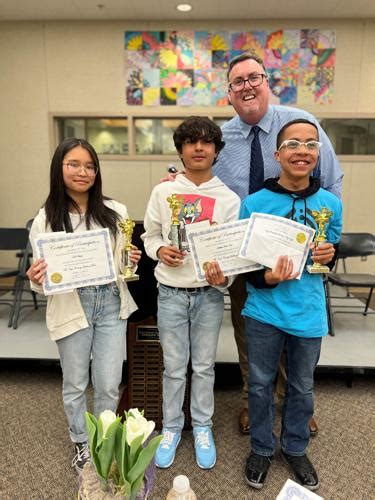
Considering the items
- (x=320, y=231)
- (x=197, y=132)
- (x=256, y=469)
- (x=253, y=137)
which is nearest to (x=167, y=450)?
(x=256, y=469)

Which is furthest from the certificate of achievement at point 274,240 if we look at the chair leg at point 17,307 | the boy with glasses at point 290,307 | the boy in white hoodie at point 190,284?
the chair leg at point 17,307

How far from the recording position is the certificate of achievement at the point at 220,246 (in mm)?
1506

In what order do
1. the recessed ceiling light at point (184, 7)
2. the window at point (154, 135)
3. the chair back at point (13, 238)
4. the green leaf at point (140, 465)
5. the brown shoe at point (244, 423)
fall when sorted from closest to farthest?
→ 1. the green leaf at point (140, 465)
2. the brown shoe at point (244, 423)
3. the chair back at point (13, 238)
4. the recessed ceiling light at point (184, 7)
5. the window at point (154, 135)

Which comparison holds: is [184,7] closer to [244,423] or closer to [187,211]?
[187,211]

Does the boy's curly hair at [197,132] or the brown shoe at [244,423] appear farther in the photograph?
the brown shoe at [244,423]

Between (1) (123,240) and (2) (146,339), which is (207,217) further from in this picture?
(2) (146,339)

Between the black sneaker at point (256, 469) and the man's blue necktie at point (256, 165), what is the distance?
1.34 meters

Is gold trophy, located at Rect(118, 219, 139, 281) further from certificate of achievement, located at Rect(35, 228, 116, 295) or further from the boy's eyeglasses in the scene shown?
the boy's eyeglasses

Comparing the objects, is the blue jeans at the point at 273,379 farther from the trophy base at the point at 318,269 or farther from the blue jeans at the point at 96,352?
the blue jeans at the point at 96,352

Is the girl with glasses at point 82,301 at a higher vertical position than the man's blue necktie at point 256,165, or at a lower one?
lower

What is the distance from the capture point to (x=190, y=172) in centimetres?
164

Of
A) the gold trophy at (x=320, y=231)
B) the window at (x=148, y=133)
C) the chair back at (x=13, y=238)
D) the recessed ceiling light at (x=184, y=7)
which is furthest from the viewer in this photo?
the window at (x=148, y=133)

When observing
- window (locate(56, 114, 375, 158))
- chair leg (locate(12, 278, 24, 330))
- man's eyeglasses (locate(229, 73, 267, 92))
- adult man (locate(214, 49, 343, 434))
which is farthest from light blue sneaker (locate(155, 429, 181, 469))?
window (locate(56, 114, 375, 158))

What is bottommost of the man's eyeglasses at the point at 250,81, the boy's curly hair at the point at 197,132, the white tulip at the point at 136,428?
the white tulip at the point at 136,428
